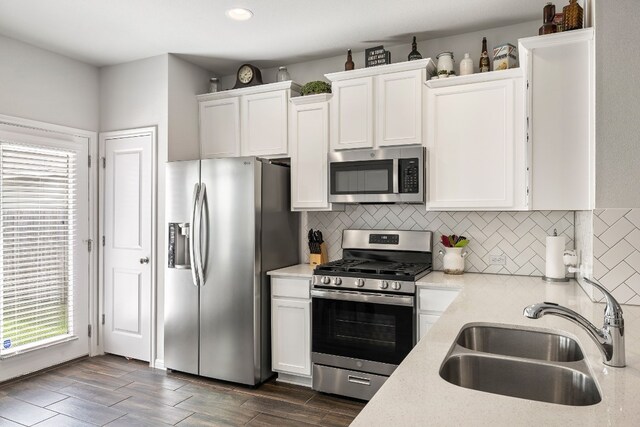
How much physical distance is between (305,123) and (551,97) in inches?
69.3

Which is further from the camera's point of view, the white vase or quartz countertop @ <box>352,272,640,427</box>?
the white vase

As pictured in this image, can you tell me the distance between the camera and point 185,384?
333 cm

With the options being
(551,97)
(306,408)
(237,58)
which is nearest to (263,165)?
(237,58)

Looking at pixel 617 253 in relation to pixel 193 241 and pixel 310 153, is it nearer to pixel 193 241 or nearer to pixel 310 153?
pixel 310 153

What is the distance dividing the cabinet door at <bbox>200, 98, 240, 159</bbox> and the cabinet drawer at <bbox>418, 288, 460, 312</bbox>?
2034 millimetres

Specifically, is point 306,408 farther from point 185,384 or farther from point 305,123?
point 305,123

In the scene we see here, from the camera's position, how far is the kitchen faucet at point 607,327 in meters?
1.22

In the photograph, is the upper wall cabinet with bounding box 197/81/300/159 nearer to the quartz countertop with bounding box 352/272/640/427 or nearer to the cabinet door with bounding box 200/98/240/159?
the cabinet door with bounding box 200/98/240/159

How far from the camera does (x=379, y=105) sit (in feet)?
10.5

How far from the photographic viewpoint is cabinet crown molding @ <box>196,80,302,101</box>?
3.60 meters

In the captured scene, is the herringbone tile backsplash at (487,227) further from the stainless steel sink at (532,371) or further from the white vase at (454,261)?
the stainless steel sink at (532,371)

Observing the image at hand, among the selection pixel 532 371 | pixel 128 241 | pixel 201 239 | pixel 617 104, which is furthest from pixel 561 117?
pixel 128 241

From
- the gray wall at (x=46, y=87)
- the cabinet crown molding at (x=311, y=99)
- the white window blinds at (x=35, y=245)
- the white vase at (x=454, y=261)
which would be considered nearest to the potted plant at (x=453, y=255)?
the white vase at (x=454, y=261)

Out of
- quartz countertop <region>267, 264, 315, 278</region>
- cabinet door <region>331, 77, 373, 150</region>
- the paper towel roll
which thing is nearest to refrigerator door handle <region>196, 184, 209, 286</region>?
quartz countertop <region>267, 264, 315, 278</region>
